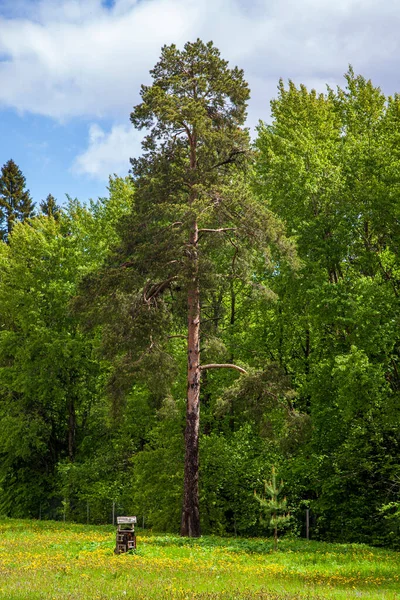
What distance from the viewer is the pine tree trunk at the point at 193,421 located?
814 inches

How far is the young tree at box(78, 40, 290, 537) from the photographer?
69.7ft

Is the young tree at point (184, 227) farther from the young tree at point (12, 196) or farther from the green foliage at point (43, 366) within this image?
the young tree at point (12, 196)

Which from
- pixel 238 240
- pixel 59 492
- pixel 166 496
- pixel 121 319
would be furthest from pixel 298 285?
pixel 59 492

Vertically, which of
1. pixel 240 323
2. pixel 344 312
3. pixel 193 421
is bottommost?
pixel 193 421

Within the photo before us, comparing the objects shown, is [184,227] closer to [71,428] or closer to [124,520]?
[124,520]

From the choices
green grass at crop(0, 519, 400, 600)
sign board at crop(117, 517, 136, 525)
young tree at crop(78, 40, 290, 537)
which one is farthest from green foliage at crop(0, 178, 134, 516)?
sign board at crop(117, 517, 136, 525)

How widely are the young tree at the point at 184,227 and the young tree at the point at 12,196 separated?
44.8 meters

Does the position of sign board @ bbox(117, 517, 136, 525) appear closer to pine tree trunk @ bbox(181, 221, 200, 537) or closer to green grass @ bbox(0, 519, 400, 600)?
green grass @ bbox(0, 519, 400, 600)

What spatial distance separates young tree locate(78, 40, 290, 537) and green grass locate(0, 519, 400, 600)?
12.8 feet

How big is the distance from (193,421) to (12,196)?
50.2 m

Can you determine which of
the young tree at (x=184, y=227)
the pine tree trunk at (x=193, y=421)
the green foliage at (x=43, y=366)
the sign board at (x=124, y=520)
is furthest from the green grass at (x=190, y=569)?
the green foliage at (x=43, y=366)

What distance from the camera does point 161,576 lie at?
12086 millimetres

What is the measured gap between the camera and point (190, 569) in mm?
13305

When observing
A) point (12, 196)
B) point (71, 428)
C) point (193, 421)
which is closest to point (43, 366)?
point (71, 428)
